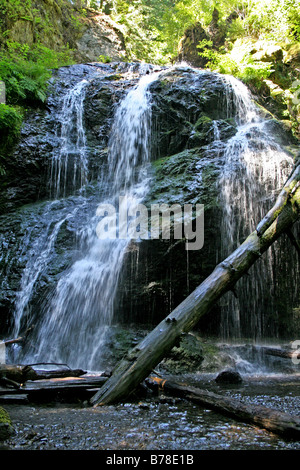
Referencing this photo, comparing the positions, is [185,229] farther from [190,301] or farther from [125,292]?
[190,301]

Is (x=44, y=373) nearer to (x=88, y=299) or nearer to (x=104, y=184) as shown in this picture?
(x=88, y=299)

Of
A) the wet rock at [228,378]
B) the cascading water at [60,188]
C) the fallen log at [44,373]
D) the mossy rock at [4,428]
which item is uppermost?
the cascading water at [60,188]

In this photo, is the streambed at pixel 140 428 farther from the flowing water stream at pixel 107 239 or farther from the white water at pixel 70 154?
the white water at pixel 70 154

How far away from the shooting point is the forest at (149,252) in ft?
10.9

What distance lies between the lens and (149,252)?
23.6ft

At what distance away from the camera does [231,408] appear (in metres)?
3.13

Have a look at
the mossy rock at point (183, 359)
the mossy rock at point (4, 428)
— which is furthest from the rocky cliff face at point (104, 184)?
the mossy rock at point (4, 428)

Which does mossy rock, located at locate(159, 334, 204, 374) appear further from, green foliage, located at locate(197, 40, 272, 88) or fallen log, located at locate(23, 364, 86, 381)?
green foliage, located at locate(197, 40, 272, 88)

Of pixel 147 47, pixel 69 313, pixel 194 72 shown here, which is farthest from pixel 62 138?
pixel 147 47

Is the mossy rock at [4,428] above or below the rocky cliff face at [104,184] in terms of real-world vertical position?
below

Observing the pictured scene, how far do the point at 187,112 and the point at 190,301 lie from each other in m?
8.33

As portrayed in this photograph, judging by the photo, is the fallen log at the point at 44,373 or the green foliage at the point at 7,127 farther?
the green foliage at the point at 7,127

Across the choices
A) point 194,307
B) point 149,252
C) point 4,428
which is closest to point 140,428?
point 4,428

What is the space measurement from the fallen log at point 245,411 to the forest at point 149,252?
2cm
